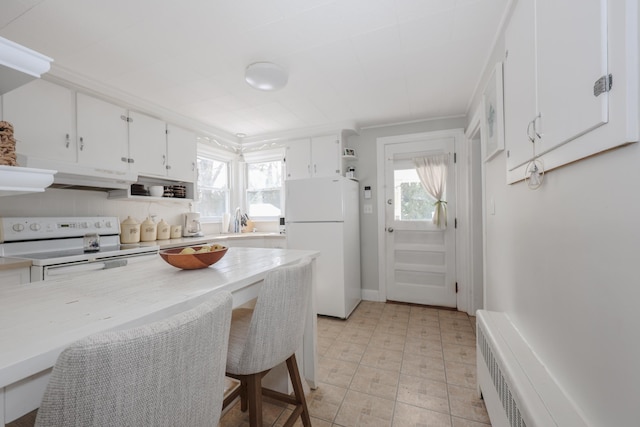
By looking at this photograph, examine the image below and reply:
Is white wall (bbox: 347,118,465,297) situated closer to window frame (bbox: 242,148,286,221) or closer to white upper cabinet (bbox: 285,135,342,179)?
white upper cabinet (bbox: 285,135,342,179)

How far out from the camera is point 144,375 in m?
0.53

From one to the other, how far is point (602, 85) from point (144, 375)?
1.27m

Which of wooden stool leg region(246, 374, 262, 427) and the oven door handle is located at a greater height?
the oven door handle

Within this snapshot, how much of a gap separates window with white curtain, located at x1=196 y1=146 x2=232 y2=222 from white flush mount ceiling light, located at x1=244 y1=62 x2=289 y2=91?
1927 mm

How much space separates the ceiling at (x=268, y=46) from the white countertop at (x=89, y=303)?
1.49m

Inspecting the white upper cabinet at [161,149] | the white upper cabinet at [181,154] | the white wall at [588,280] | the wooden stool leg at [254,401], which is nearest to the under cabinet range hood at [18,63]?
the wooden stool leg at [254,401]

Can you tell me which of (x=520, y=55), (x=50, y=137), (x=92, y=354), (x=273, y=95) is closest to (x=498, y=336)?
(x=520, y=55)

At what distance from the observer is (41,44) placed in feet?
5.98

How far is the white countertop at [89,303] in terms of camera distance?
0.51 m

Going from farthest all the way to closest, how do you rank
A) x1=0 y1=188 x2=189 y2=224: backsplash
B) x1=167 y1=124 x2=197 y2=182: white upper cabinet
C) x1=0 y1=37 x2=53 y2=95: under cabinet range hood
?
x1=167 y1=124 x2=197 y2=182: white upper cabinet → x1=0 y1=188 x2=189 y2=224: backsplash → x1=0 y1=37 x2=53 y2=95: under cabinet range hood

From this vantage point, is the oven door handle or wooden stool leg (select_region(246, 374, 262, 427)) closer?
wooden stool leg (select_region(246, 374, 262, 427))

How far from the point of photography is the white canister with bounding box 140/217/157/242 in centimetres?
288

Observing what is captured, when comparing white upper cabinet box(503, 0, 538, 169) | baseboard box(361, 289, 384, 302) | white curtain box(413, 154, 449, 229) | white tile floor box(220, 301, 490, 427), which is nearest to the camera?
white upper cabinet box(503, 0, 538, 169)

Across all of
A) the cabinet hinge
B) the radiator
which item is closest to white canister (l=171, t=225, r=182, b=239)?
the radiator
